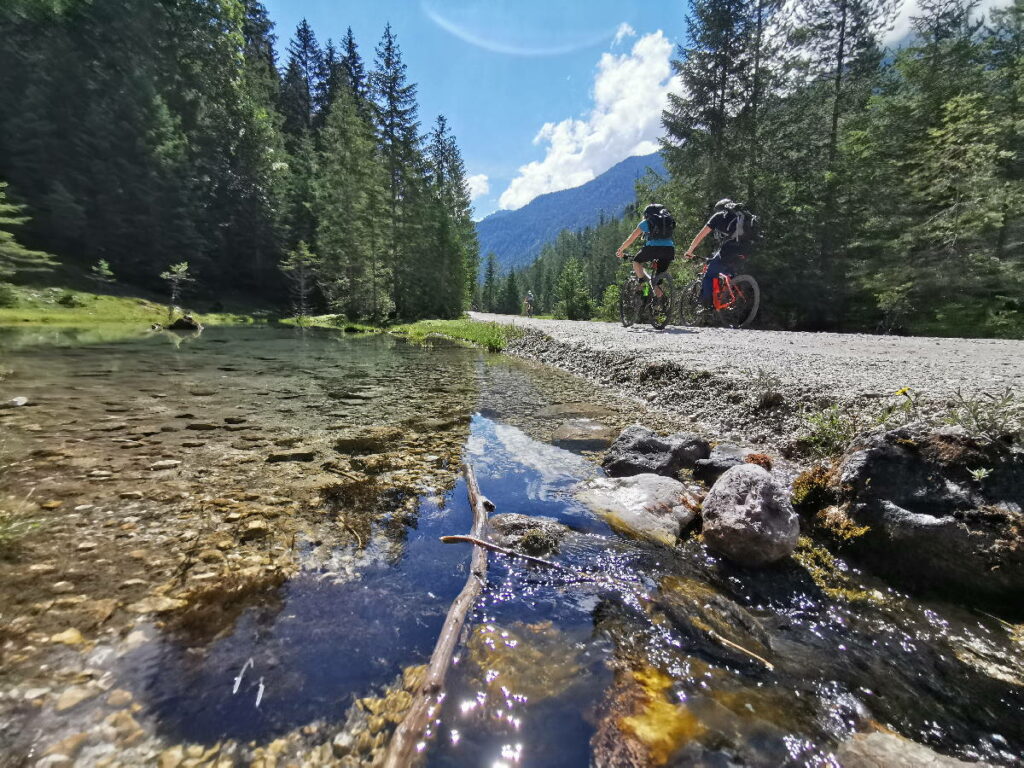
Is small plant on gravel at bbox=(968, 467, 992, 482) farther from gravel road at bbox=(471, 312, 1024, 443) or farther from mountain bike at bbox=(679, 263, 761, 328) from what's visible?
mountain bike at bbox=(679, 263, 761, 328)

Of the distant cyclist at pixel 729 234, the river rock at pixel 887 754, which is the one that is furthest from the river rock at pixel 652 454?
the distant cyclist at pixel 729 234

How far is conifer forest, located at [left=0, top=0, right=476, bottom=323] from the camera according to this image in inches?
1192

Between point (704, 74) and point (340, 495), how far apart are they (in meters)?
24.7

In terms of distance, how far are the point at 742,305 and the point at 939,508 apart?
12761 mm

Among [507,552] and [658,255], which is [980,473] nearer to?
[507,552]

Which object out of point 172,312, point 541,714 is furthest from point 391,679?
point 172,312

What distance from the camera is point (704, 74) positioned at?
20219mm

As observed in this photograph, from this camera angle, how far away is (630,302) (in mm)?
15750

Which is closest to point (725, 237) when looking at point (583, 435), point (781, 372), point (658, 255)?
point (658, 255)

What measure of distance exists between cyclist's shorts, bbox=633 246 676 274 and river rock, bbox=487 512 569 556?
11.3 meters

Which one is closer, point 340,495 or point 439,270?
point 340,495

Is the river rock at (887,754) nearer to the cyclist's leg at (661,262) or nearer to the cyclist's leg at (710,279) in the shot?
the cyclist's leg at (661,262)

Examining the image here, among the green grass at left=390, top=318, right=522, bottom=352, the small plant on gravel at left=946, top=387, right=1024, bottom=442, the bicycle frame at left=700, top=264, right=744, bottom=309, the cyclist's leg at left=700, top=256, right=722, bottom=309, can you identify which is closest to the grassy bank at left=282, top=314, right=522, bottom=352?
the green grass at left=390, top=318, right=522, bottom=352

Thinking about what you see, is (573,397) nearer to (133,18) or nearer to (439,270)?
(439,270)
